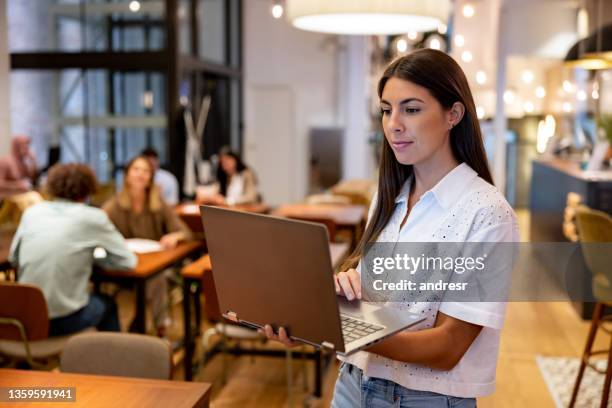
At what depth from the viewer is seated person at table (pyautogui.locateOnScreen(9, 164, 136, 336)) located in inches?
139

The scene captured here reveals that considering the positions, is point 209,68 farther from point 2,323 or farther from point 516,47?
point 2,323

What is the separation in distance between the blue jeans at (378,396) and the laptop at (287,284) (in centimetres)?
18

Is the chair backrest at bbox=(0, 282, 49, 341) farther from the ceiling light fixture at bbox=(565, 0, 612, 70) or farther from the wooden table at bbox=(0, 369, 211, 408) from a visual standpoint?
the ceiling light fixture at bbox=(565, 0, 612, 70)

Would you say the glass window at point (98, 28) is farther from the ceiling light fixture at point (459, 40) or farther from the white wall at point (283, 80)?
the ceiling light fixture at point (459, 40)

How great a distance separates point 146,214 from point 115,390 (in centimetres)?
296

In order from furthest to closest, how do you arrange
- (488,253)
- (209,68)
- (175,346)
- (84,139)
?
1. (209,68)
2. (84,139)
3. (175,346)
4. (488,253)

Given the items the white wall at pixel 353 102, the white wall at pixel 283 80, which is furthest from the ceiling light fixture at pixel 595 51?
the white wall at pixel 283 80

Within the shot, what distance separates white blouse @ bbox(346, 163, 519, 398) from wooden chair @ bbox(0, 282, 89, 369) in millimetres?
2139

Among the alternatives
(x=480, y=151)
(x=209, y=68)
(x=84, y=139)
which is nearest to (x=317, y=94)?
(x=209, y=68)

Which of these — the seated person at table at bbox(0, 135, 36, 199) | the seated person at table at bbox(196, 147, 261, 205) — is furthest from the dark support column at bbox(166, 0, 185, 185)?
the seated person at table at bbox(0, 135, 36, 199)

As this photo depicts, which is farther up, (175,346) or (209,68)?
(209,68)

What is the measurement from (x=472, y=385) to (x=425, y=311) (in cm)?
20

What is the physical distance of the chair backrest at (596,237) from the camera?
3.40 meters

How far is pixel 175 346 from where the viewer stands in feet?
Answer: 15.5
